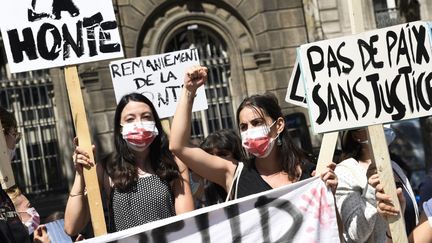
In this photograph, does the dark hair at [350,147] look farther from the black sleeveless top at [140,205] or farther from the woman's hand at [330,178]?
the black sleeveless top at [140,205]

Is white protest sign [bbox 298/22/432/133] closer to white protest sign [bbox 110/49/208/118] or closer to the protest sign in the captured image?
the protest sign

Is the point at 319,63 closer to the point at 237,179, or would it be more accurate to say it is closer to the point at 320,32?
the point at 237,179

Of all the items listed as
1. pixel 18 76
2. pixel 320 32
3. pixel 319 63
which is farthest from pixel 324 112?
pixel 320 32

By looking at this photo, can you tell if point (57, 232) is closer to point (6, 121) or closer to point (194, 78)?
point (6, 121)

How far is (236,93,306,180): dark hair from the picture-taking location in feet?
12.9

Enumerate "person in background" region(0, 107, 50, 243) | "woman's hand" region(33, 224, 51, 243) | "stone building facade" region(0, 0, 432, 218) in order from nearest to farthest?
1. "person in background" region(0, 107, 50, 243)
2. "woman's hand" region(33, 224, 51, 243)
3. "stone building facade" region(0, 0, 432, 218)

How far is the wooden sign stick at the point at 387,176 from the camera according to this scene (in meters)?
3.58

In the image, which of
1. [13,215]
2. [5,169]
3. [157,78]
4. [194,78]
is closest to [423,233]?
[194,78]

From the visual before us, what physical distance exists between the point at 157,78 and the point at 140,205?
2.44 m

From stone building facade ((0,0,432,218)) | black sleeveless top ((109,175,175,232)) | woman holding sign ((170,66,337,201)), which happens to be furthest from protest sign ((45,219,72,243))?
stone building facade ((0,0,432,218))

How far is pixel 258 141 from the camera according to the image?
3883 millimetres

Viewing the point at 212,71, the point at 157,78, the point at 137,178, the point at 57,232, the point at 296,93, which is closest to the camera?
the point at 137,178

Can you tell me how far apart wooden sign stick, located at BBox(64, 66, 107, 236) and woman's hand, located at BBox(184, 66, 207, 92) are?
51 cm

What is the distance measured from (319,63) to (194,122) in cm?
1145
